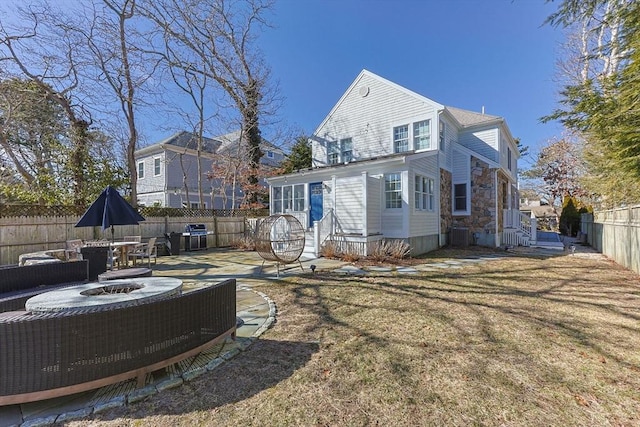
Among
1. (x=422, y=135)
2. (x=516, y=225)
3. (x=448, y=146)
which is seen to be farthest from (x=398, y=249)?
(x=516, y=225)

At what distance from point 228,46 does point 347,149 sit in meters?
9.65

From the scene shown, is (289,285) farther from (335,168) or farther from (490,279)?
(335,168)

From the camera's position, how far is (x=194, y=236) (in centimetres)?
1341

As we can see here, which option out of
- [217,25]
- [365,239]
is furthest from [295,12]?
[365,239]

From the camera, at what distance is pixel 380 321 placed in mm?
4258

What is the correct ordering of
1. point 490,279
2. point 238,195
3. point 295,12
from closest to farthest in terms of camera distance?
point 490,279
point 295,12
point 238,195

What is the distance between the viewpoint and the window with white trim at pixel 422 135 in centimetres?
1245

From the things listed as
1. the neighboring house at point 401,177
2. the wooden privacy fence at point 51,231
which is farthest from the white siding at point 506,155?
the wooden privacy fence at point 51,231

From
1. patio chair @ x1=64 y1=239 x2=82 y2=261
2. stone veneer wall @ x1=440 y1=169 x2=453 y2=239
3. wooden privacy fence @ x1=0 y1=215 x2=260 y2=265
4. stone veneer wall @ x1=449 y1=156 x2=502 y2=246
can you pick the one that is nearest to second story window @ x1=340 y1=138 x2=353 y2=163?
stone veneer wall @ x1=440 y1=169 x2=453 y2=239

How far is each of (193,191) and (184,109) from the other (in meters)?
6.78

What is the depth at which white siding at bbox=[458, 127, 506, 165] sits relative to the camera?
45.2ft

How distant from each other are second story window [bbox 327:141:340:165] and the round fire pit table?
12.6 m

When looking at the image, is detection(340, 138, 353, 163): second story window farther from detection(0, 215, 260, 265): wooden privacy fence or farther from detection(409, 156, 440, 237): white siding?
detection(0, 215, 260, 265): wooden privacy fence

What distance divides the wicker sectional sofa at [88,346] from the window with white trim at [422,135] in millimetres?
12044
